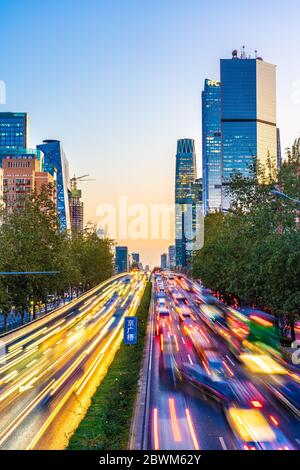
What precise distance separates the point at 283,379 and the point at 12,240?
3446 cm

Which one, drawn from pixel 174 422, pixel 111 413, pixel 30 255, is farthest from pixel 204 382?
pixel 30 255

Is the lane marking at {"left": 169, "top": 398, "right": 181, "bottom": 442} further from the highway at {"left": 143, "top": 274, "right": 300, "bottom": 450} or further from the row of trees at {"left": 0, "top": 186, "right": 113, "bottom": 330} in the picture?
the row of trees at {"left": 0, "top": 186, "right": 113, "bottom": 330}

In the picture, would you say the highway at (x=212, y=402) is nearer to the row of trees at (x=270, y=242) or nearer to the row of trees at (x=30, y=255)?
the row of trees at (x=270, y=242)

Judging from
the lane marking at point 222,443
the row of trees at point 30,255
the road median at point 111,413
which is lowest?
the lane marking at point 222,443

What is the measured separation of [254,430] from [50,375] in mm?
14286

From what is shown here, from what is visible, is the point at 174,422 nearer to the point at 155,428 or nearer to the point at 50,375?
the point at 155,428

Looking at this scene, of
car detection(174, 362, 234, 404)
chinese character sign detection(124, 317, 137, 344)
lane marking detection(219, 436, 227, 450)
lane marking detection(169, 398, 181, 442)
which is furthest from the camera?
chinese character sign detection(124, 317, 137, 344)

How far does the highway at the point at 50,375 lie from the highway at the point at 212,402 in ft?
11.1

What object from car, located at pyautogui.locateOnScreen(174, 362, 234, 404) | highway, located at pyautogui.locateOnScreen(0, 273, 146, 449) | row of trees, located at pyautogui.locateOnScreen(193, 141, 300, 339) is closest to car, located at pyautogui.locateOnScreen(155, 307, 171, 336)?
highway, located at pyautogui.locateOnScreen(0, 273, 146, 449)

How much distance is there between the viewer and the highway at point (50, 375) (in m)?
21.4

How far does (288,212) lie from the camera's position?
41.0 metres

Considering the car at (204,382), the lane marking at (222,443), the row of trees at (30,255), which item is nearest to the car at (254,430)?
the lane marking at (222,443)

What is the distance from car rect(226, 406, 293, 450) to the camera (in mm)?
20016

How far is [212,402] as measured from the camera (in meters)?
27.2
